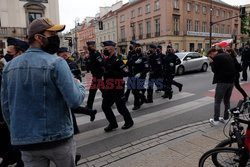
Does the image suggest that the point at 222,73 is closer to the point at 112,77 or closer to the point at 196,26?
the point at 112,77

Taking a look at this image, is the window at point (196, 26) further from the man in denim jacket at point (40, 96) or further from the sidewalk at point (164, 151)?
the man in denim jacket at point (40, 96)

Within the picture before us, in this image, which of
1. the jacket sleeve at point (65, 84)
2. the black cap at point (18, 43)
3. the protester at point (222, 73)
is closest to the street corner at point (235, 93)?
the protester at point (222, 73)

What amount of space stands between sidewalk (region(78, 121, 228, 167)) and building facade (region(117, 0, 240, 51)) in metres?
34.1

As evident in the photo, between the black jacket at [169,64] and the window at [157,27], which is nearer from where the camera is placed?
the black jacket at [169,64]

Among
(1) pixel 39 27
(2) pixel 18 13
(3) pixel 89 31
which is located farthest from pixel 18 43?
(3) pixel 89 31

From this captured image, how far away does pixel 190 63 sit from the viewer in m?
15.2

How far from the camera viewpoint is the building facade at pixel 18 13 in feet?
77.7

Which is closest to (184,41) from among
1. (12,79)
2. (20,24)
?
(20,24)

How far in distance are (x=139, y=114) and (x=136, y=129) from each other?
1.21m

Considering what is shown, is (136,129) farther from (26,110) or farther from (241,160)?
(26,110)

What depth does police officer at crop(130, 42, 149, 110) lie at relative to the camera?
6.57m

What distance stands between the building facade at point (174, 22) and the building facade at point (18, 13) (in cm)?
1500

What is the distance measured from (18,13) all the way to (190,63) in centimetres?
1933

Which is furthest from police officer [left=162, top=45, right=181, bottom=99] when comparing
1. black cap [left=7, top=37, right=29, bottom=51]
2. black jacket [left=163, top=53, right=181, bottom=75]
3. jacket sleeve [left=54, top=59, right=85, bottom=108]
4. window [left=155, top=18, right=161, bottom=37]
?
window [left=155, top=18, right=161, bottom=37]
